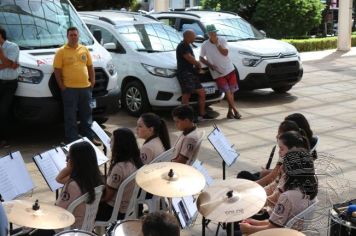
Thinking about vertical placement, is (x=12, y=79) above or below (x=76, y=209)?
above

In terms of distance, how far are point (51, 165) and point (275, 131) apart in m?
5.63

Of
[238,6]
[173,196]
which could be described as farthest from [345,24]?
[173,196]

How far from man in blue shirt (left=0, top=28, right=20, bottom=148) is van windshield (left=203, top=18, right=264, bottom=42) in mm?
5570

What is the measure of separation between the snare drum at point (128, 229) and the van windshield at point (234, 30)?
9585 mm

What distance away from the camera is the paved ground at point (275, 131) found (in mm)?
7246

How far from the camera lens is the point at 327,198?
5938mm

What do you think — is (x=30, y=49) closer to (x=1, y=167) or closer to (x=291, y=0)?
(x=1, y=167)

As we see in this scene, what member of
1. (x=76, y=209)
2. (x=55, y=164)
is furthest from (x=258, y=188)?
(x=55, y=164)

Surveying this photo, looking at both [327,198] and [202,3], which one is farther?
[202,3]

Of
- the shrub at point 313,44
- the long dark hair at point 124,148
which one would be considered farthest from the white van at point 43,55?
the shrub at point 313,44

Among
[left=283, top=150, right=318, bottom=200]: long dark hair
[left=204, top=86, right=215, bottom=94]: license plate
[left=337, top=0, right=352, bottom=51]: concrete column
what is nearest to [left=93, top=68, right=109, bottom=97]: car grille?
[left=204, top=86, right=215, bottom=94]: license plate

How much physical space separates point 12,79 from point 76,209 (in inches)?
177

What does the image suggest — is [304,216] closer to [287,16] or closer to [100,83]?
[100,83]

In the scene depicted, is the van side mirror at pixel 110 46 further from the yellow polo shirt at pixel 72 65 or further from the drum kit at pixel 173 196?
the drum kit at pixel 173 196
